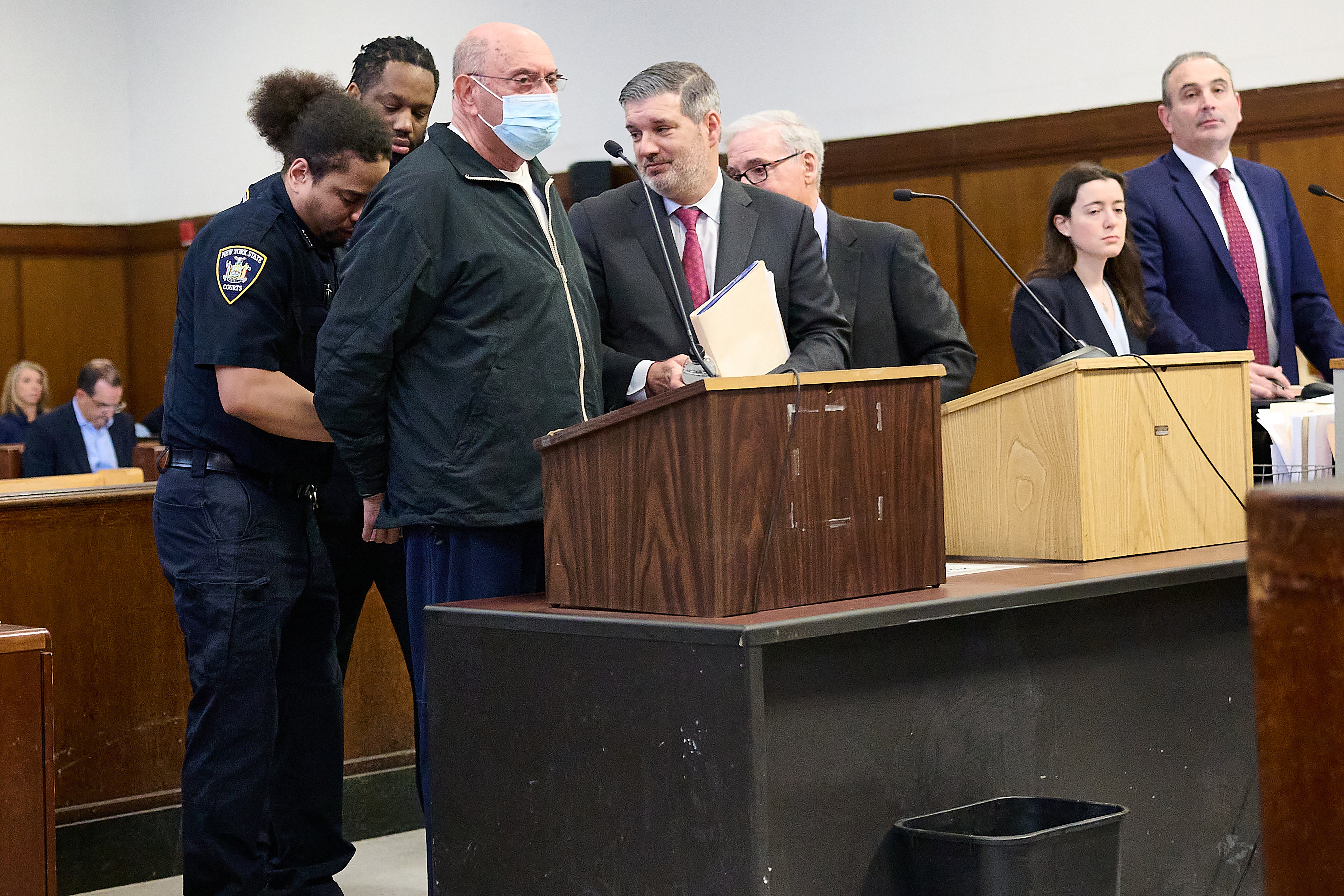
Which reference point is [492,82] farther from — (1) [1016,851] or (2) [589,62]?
(2) [589,62]

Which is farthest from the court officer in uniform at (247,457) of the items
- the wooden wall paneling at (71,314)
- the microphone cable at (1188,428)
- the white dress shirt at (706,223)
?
the wooden wall paneling at (71,314)

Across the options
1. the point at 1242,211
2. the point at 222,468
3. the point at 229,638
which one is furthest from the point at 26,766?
the point at 1242,211

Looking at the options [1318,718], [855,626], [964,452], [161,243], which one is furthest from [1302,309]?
[161,243]

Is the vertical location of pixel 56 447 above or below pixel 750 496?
above

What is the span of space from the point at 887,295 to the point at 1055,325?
0.37 metres

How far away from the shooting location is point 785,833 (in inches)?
69.7

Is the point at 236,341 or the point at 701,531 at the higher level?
the point at 236,341

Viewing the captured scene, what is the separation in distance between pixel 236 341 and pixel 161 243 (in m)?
9.02

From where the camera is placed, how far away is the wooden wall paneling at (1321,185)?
19.2 ft

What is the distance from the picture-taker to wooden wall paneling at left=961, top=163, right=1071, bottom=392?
22.3 feet

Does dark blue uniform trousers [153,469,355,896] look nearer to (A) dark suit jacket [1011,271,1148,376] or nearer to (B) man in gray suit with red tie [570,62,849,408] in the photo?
(B) man in gray suit with red tie [570,62,849,408]

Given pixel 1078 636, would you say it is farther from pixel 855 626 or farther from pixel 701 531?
pixel 701 531

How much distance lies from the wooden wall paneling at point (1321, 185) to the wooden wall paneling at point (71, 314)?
8.34m

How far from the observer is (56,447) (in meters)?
7.77
